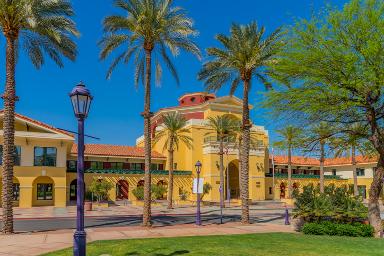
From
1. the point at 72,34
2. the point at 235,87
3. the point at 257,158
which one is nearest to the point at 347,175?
the point at 257,158

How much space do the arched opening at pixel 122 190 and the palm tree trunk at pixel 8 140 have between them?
3673cm

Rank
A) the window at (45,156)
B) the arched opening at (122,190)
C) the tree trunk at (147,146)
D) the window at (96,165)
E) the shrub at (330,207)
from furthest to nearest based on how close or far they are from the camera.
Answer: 1. the window at (96,165)
2. the arched opening at (122,190)
3. the window at (45,156)
4. the tree trunk at (147,146)
5. the shrub at (330,207)

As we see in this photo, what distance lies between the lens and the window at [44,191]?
152 feet

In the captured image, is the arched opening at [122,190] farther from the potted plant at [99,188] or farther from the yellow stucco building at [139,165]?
the potted plant at [99,188]

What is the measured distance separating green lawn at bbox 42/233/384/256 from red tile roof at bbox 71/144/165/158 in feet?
143

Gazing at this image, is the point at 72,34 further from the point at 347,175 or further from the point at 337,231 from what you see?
the point at 347,175

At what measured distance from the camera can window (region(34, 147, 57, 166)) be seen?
4447 centimetres

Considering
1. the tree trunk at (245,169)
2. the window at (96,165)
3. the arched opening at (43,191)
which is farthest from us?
the window at (96,165)

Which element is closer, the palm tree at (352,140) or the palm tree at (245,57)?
the palm tree at (352,140)

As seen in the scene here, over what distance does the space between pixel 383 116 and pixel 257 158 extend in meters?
43.3

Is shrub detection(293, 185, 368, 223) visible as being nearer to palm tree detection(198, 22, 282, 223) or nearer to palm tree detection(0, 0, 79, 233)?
palm tree detection(198, 22, 282, 223)

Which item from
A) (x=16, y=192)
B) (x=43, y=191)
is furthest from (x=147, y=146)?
(x=16, y=192)

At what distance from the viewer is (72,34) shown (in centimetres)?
2316

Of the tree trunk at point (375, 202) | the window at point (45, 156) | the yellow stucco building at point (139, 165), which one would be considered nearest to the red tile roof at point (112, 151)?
the yellow stucco building at point (139, 165)
